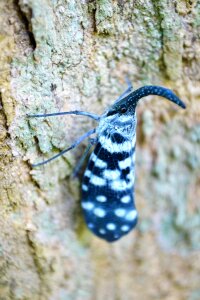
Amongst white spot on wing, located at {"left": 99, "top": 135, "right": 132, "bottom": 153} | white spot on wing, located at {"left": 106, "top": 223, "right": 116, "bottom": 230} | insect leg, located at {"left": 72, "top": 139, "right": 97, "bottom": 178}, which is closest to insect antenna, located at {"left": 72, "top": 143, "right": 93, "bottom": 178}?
insect leg, located at {"left": 72, "top": 139, "right": 97, "bottom": 178}

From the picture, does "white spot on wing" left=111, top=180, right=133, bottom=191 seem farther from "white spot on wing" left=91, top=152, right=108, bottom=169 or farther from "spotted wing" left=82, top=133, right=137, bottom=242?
"white spot on wing" left=91, top=152, right=108, bottom=169

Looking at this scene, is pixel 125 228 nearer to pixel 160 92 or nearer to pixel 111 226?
pixel 111 226

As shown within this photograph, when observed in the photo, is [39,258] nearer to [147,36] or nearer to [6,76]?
[6,76]

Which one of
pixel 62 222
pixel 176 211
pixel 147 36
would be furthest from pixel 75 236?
pixel 147 36

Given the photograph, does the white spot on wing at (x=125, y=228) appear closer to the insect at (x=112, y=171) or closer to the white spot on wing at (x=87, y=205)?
the insect at (x=112, y=171)

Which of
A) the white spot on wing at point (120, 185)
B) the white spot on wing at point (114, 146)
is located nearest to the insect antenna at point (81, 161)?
the white spot on wing at point (114, 146)

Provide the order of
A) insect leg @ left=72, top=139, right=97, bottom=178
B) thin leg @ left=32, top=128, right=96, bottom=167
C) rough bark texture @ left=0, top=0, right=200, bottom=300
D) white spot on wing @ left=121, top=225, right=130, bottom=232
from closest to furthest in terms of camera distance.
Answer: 1. rough bark texture @ left=0, top=0, right=200, bottom=300
2. thin leg @ left=32, top=128, right=96, bottom=167
3. insect leg @ left=72, top=139, right=97, bottom=178
4. white spot on wing @ left=121, top=225, right=130, bottom=232

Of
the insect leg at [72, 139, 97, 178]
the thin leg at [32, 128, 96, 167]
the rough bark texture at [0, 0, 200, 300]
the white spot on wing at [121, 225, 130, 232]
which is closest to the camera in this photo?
the rough bark texture at [0, 0, 200, 300]

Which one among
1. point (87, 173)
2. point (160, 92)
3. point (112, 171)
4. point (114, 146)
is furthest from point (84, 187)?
point (160, 92)
